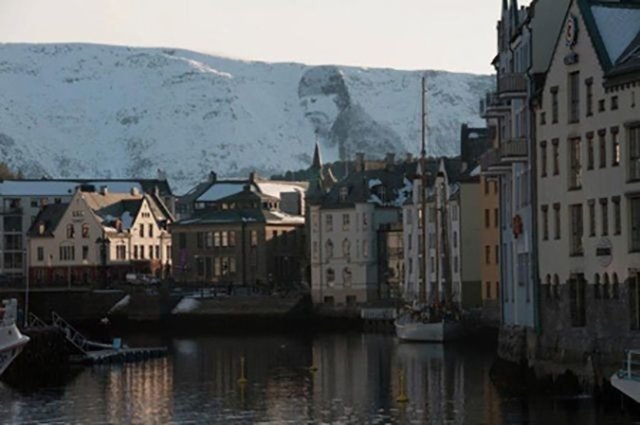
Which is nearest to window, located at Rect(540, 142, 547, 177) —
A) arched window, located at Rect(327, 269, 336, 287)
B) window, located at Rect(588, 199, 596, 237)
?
window, located at Rect(588, 199, 596, 237)

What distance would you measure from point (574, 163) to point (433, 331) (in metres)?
58.4

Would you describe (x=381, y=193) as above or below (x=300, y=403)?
above

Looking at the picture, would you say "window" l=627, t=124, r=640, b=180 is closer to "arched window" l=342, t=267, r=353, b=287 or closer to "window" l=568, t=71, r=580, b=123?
"window" l=568, t=71, r=580, b=123

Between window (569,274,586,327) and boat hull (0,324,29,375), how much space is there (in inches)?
1259

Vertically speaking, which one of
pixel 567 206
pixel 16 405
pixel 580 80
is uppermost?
pixel 580 80

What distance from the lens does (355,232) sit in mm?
182125

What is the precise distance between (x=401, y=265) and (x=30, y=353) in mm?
68827

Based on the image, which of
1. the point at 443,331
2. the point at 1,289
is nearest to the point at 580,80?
the point at 443,331

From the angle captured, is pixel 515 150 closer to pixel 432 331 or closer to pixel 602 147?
pixel 602 147

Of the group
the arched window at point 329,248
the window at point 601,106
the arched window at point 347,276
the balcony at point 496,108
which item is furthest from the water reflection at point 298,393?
the arched window at point 329,248

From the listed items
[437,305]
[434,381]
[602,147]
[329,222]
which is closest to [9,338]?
[434,381]

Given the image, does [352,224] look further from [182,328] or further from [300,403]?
[300,403]

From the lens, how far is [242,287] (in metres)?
191

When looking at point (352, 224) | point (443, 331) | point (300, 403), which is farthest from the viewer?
point (352, 224)
